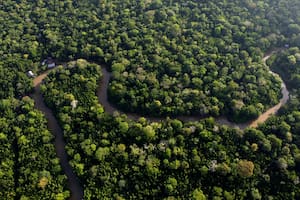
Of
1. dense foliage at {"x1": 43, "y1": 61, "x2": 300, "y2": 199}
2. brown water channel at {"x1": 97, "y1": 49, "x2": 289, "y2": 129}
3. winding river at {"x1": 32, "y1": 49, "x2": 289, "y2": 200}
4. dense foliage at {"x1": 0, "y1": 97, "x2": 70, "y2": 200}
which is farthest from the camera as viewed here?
brown water channel at {"x1": 97, "y1": 49, "x2": 289, "y2": 129}

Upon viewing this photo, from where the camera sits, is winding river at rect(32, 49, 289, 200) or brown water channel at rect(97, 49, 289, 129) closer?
winding river at rect(32, 49, 289, 200)

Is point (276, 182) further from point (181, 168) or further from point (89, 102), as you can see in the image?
point (89, 102)

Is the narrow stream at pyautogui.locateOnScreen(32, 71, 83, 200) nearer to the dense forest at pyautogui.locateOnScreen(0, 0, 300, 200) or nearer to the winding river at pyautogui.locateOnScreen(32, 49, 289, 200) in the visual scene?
the winding river at pyautogui.locateOnScreen(32, 49, 289, 200)

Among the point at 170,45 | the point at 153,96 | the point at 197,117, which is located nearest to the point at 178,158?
the point at 197,117

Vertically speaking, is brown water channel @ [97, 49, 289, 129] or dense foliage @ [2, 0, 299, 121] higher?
dense foliage @ [2, 0, 299, 121]

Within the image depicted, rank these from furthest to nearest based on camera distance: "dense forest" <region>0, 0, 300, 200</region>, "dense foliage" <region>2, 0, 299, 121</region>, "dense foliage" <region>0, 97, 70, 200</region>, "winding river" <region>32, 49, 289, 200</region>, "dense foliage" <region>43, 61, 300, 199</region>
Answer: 1. "dense foliage" <region>2, 0, 299, 121</region>
2. "winding river" <region>32, 49, 289, 200</region>
3. "dense forest" <region>0, 0, 300, 200</region>
4. "dense foliage" <region>0, 97, 70, 200</region>
5. "dense foliage" <region>43, 61, 300, 199</region>

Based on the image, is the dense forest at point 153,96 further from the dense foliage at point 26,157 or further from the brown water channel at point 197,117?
the brown water channel at point 197,117

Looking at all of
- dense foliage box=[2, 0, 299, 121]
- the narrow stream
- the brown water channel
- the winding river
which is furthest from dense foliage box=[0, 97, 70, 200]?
dense foliage box=[2, 0, 299, 121]

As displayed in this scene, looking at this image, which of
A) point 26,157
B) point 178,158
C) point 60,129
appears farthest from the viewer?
point 60,129

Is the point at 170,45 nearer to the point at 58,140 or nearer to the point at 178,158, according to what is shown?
the point at 178,158
